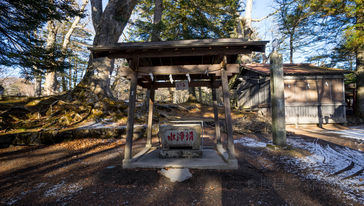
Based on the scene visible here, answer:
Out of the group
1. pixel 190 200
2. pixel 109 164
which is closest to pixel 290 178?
pixel 190 200

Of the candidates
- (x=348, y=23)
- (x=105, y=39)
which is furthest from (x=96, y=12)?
(x=348, y=23)

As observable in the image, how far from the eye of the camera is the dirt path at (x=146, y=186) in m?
2.96

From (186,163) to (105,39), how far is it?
31.8ft

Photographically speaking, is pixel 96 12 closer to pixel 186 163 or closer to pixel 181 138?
pixel 181 138

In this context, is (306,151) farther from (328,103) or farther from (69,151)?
(328,103)

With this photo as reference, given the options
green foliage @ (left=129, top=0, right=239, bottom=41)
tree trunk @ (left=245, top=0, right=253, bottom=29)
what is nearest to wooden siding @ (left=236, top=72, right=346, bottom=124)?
green foliage @ (left=129, top=0, right=239, bottom=41)

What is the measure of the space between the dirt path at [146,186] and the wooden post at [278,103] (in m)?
1.31

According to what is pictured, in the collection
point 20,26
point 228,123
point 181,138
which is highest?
point 20,26

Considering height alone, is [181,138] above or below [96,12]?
below

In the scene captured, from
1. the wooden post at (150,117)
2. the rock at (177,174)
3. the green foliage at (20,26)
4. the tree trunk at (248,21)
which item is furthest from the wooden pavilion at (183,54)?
the tree trunk at (248,21)

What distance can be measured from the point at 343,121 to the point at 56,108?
20324 mm

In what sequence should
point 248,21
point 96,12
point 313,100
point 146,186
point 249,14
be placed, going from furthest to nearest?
point 249,14
point 248,21
point 313,100
point 96,12
point 146,186

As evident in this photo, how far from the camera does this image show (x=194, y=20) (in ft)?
37.4

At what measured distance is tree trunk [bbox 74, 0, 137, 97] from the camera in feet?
33.9
